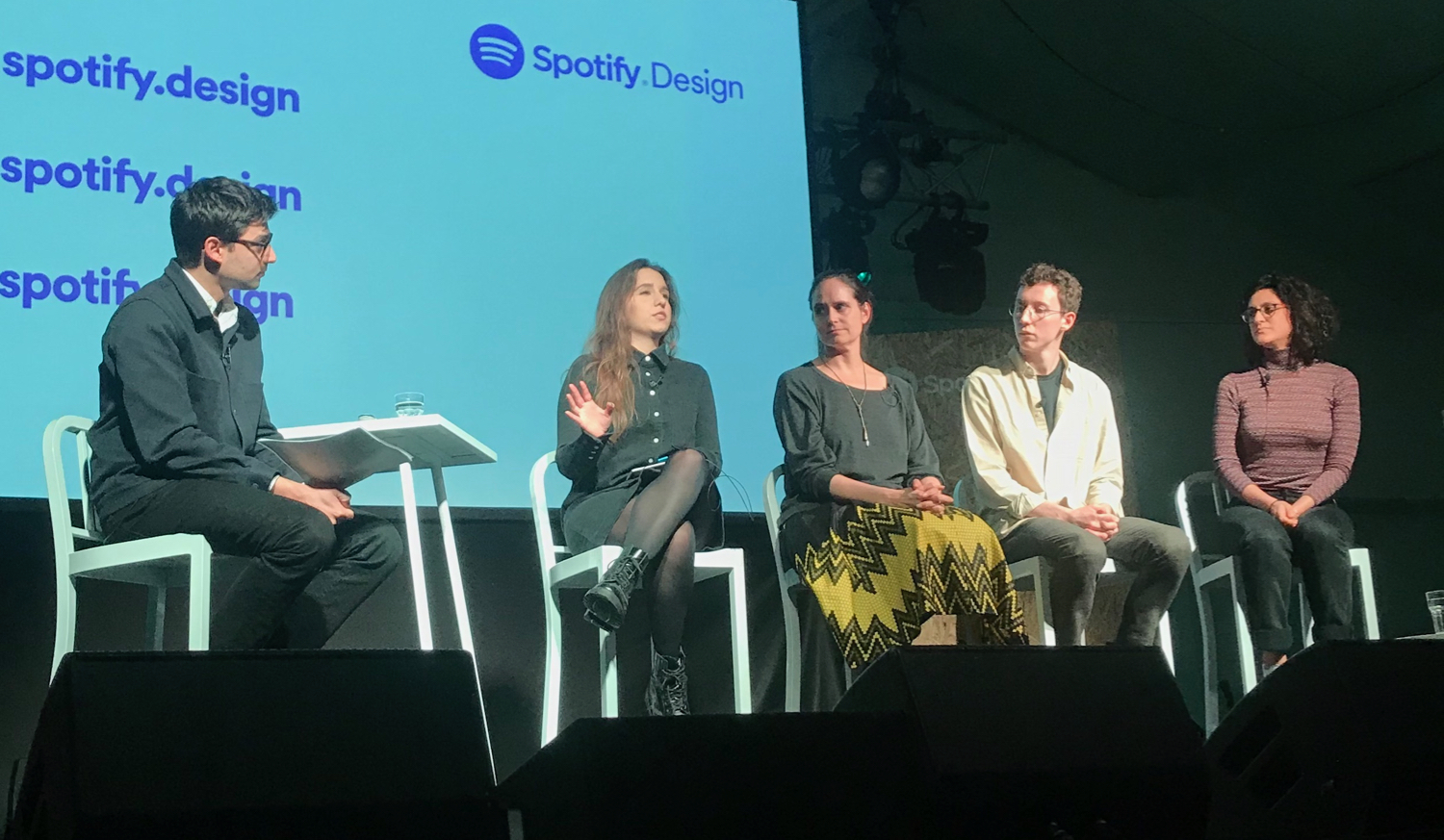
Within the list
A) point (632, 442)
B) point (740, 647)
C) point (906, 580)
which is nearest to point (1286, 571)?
point (906, 580)

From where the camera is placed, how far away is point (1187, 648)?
485cm

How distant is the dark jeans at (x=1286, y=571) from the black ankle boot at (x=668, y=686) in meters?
1.32

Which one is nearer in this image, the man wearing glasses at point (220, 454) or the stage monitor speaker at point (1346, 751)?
the stage monitor speaker at point (1346, 751)

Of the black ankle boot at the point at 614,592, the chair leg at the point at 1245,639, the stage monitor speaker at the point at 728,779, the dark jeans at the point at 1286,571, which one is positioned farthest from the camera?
the chair leg at the point at 1245,639

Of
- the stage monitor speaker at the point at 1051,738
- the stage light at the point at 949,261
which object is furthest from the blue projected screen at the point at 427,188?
the stage monitor speaker at the point at 1051,738

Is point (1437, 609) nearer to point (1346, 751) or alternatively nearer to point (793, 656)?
point (793, 656)

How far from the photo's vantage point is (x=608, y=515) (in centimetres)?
292

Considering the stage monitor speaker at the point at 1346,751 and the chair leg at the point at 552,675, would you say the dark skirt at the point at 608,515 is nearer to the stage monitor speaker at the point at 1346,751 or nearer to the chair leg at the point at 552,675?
the chair leg at the point at 552,675

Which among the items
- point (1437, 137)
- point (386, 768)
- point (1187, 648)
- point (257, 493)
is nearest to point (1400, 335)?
point (1437, 137)

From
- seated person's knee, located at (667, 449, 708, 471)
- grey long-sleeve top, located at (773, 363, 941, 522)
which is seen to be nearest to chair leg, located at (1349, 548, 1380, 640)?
grey long-sleeve top, located at (773, 363, 941, 522)

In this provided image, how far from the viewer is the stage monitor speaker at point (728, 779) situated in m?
1.34

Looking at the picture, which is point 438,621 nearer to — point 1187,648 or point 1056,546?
point 1056,546

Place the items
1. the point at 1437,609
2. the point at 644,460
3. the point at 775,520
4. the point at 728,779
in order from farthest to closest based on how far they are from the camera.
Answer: the point at 1437,609
the point at 775,520
the point at 644,460
the point at 728,779

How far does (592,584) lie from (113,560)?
963 millimetres
